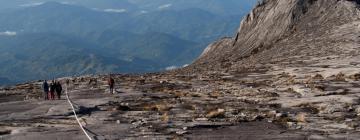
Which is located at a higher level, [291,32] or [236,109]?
[291,32]

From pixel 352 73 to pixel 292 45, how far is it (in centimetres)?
4341

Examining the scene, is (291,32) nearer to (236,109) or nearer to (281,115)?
(236,109)

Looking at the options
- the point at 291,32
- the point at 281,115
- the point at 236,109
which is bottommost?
the point at 281,115

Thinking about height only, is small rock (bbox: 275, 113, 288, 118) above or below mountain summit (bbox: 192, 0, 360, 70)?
below

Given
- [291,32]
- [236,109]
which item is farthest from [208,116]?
[291,32]

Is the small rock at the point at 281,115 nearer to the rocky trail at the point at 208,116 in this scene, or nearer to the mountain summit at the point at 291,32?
the rocky trail at the point at 208,116

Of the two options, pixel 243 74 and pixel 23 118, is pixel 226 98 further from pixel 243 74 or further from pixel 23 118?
pixel 243 74

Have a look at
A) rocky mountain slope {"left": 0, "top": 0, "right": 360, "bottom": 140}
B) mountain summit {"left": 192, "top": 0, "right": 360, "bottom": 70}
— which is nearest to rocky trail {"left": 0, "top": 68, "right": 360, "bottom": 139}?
rocky mountain slope {"left": 0, "top": 0, "right": 360, "bottom": 140}

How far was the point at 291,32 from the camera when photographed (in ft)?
378

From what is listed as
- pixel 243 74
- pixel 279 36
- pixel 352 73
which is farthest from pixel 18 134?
pixel 279 36

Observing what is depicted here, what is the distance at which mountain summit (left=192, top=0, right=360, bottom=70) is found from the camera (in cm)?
9456

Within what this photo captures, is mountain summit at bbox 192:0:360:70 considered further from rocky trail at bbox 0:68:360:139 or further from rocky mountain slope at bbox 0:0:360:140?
rocky trail at bbox 0:68:360:139

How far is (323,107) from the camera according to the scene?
120ft

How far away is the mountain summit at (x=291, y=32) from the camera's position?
310 feet
